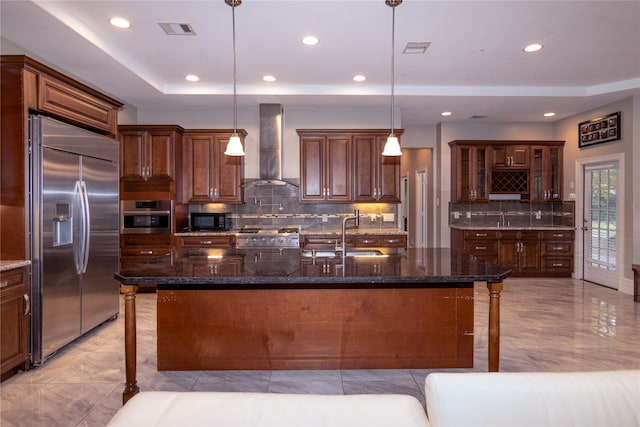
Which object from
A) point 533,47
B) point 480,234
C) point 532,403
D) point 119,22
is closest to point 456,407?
point 532,403

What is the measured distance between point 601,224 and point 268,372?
5768 millimetres

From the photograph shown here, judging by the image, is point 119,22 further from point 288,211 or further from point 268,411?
point 268,411

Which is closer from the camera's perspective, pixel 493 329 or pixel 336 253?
pixel 493 329

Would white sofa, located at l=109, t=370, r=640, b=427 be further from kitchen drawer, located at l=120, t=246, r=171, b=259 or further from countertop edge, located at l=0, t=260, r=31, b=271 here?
kitchen drawer, located at l=120, t=246, r=171, b=259

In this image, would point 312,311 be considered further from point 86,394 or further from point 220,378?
point 86,394

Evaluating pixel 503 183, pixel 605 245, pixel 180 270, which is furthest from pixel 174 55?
pixel 605 245

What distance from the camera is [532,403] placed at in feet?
3.89

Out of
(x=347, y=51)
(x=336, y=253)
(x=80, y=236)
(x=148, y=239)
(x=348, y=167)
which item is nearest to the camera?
(x=336, y=253)

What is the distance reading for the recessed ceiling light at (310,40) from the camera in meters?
3.83

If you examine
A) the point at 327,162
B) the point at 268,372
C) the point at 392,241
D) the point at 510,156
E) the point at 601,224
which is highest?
the point at 510,156

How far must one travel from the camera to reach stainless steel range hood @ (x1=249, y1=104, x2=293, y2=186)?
5.70 m

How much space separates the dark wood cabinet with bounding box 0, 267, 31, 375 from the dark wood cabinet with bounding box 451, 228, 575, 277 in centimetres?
576

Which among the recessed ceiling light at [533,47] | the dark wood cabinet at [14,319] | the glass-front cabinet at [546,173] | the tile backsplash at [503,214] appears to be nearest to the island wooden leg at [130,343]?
the dark wood cabinet at [14,319]

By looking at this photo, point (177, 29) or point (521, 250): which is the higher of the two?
point (177, 29)
